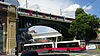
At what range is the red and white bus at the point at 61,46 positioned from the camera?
45.8 metres

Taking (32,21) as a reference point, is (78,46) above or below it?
below

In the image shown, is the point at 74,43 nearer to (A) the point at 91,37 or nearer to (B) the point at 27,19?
(B) the point at 27,19

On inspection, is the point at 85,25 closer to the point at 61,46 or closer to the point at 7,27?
the point at 61,46

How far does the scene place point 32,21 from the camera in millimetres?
62219

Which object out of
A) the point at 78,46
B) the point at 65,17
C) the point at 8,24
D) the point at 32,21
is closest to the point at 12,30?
the point at 8,24

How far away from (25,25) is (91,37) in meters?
24.7

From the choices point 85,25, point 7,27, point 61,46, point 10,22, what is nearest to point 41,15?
point 85,25

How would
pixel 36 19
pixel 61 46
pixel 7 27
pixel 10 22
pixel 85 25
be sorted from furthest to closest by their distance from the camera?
pixel 85 25 → pixel 36 19 → pixel 10 22 → pixel 7 27 → pixel 61 46

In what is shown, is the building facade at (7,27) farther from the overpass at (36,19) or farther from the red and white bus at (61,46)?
the red and white bus at (61,46)

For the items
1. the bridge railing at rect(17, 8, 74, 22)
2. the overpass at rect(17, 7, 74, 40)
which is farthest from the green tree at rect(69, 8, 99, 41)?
the bridge railing at rect(17, 8, 74, 22)

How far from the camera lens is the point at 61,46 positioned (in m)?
48.3

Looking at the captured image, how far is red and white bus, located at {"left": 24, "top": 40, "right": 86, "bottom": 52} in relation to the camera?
45844 millimetres

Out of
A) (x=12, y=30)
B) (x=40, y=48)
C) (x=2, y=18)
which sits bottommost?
(x=40, y=48)

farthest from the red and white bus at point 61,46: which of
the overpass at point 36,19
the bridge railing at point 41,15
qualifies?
the bridge railing at point 41,15
